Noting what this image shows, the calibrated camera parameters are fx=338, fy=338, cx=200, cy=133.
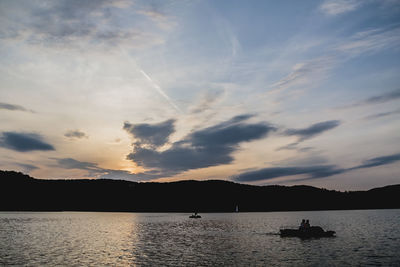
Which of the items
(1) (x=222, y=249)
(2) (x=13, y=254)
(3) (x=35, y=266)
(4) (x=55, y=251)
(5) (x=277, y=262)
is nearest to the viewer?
(3) (x=35, y=266)

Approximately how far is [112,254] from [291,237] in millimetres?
48497

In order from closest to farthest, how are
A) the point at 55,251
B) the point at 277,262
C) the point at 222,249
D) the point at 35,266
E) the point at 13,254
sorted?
the point at 35,266, the point at 277,262, the point at 13,254, the point at 55,251, the point at 222,249

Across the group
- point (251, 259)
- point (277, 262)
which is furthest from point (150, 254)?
point (277, 262)

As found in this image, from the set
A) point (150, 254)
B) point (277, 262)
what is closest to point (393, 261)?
point (277, 262)

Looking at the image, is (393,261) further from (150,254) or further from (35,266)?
(35,266)

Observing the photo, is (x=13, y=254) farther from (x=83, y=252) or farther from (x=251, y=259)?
(x=251, y=259)

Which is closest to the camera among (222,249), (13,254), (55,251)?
(13,254)

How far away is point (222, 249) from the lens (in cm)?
6544

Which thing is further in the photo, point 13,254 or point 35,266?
point 13,254

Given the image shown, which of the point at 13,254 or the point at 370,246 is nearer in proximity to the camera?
the point at 13,254

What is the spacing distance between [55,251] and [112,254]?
444 inches

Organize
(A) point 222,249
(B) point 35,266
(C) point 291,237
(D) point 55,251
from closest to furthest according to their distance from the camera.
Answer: (B) point 35,266
(D) point 55,251
(A) point 222,249
(C) point 291,237

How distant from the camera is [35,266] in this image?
1790 inches

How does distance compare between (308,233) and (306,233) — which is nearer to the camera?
(306,233)
